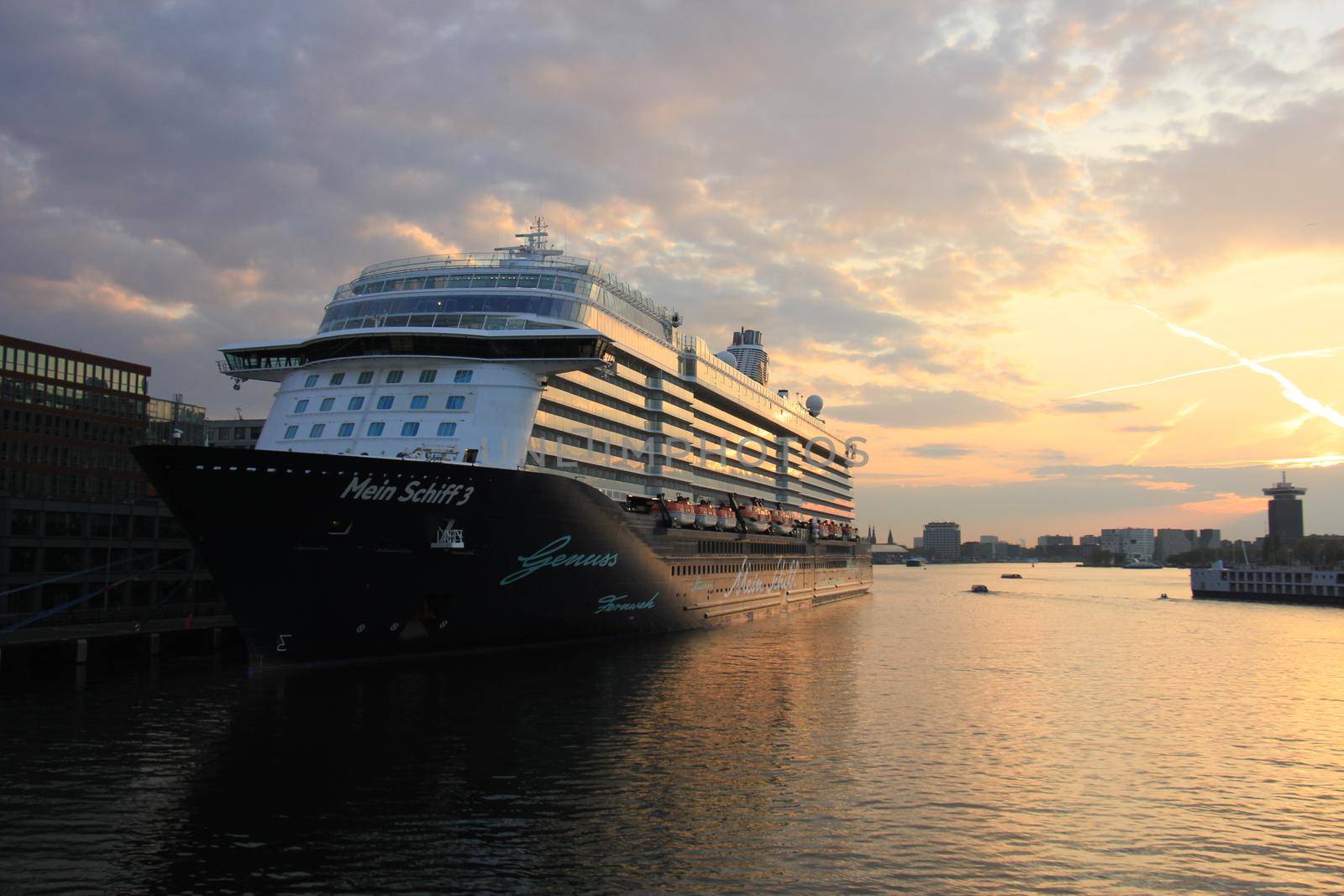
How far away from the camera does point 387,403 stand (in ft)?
114

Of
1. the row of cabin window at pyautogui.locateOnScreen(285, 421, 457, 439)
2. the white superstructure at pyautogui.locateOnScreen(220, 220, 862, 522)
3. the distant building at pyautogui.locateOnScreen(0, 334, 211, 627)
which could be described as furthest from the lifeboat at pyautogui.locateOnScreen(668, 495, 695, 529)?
the distant building at pyautogui.locateOnScreen(0, 334, 211, 627)

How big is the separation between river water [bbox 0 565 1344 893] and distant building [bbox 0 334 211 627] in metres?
12.9

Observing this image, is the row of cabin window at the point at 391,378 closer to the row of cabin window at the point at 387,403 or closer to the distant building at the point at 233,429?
the row of cabin window at the point at 387,403

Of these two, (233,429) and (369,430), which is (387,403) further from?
(233,429)

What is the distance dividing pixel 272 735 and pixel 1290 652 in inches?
1942

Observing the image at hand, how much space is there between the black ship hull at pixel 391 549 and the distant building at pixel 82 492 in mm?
13230

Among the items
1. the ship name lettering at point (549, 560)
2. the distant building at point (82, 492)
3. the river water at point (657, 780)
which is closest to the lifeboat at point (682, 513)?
the ship name lettering at point (549, 560)

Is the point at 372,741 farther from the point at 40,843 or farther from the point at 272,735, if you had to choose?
the point at 40,843

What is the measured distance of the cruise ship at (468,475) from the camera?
27344 millimetres

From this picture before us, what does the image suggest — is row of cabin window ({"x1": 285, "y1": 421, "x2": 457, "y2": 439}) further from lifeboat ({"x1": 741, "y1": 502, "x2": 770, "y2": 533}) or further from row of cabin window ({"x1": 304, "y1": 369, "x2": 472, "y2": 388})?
lifeboat ({"x1": 741, "y1": 502, "x2": 770, "y2": 533})

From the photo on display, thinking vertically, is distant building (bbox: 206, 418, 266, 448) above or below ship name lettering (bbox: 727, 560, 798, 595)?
above

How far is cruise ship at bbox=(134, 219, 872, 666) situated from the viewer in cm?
2734

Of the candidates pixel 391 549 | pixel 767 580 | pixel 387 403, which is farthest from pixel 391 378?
pixel 767 580

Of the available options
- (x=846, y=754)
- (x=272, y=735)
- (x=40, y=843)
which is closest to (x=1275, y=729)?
(x=846, y=754)
